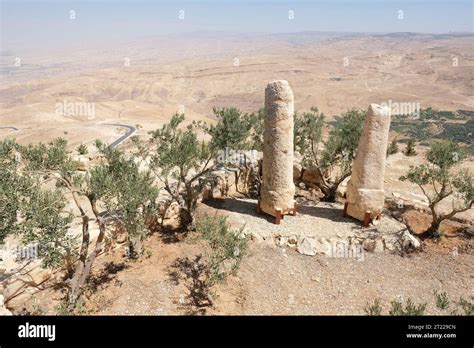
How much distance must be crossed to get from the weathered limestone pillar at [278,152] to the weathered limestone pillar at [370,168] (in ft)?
8.37

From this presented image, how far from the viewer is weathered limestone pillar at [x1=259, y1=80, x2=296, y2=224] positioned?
43.0 feet

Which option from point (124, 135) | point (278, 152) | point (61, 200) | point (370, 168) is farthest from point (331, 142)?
point (124, 135)

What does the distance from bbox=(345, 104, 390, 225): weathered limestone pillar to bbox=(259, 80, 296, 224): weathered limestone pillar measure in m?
2.55

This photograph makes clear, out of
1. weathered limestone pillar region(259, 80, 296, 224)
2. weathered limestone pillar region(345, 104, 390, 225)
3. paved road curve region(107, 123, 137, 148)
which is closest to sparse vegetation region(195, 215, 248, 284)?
weathered limestone pillar region(259, 80, 296, 224)

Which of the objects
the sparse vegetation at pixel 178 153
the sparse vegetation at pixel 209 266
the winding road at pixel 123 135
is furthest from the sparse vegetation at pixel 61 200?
the winding road at pixel 123 135

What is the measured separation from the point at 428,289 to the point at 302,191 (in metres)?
7.74

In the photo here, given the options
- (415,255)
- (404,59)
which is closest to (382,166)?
(415,255)

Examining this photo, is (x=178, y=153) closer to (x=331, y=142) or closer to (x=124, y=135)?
(x=331, y=142)

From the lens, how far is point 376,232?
14.0 m

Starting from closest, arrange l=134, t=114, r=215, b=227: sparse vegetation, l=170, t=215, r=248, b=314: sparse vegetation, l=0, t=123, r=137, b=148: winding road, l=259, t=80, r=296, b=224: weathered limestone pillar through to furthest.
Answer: l=170, t=215, r=248, b=314: sparse vegetation
l=134, t=114, r=215, b=227: sparse vegetation
l=259, t=80, r=296, b=224: weathered limestone pillar
l=0, t=123, r=137, b=148: winding road

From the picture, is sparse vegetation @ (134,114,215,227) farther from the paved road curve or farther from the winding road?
the paved road curve

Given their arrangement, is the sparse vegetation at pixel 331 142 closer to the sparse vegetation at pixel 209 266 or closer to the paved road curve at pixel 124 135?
the sparse vegetation at pixel 209 266

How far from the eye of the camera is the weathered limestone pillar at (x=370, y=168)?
13.3 m
